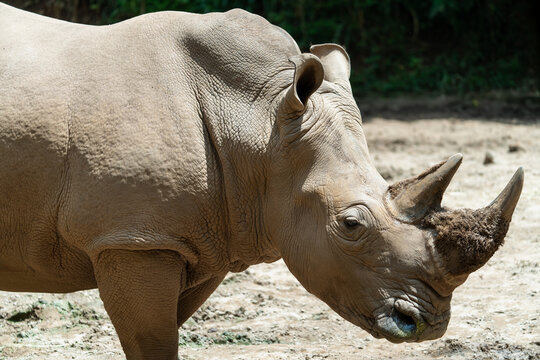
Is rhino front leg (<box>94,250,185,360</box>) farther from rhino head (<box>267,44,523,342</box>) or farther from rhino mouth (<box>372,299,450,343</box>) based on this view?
rhino mouth (<box>372,299,450,343</box>)

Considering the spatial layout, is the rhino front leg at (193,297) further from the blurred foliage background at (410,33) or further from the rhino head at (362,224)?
the blurred foliage background at (410,33)

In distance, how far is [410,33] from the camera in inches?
696

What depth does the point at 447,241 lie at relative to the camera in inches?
171

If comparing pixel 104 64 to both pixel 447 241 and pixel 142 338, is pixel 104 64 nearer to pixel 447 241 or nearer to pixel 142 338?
pixel 142 338

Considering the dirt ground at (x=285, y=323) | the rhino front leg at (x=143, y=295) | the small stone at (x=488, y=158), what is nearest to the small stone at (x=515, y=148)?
the small stone at (x=488, y=158)

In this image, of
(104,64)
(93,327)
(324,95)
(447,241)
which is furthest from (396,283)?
(93,327)

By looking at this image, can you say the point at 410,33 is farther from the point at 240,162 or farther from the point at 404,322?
the point at 404,322

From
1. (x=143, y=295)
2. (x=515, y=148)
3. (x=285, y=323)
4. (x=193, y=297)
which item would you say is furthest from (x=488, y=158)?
(x=143, y=295)

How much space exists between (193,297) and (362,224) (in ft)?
4.50

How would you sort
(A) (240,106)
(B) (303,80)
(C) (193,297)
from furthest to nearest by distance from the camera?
1. (C) (193,297)
2. (A) (240,106)
3. (B) (303,80)

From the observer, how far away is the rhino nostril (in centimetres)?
448

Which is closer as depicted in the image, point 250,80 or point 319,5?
point 250,80

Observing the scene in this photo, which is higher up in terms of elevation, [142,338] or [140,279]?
[140,279]

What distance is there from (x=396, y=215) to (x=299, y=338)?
2394mm
